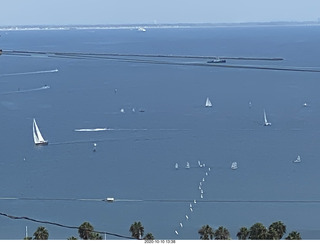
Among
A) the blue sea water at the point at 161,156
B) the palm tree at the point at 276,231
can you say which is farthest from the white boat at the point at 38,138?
the palm tree at the point at 276,231

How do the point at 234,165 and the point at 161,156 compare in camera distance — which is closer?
the point at 234,165

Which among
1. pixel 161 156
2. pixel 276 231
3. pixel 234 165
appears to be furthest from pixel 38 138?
pixel 276 231

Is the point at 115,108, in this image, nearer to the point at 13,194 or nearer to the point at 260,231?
the point at 13,194

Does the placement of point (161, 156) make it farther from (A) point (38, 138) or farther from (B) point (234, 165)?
(A) point (38, 138)

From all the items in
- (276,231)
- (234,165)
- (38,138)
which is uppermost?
(38,138)

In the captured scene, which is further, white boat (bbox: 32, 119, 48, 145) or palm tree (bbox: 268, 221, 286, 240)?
white boat (bbox: 32, 119, 48, 145)

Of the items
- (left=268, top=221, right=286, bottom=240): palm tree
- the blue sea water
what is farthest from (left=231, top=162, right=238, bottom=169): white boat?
(left=268, top=221, right=286, bottom=240): palm tree

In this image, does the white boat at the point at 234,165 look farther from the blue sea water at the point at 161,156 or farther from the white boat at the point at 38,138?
the white boat at the point at 38,138

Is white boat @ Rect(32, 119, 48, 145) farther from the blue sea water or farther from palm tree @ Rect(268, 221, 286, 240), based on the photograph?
palm tree @ Rect(268, 221, 286, 240)

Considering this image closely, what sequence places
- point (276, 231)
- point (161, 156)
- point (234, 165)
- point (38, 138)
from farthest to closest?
point (38, 138)
point (161, 156)
point (234, 165)
point (276, 231)
